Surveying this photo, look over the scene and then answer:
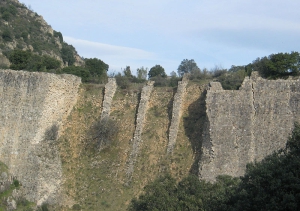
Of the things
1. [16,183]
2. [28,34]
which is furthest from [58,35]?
[16,183]

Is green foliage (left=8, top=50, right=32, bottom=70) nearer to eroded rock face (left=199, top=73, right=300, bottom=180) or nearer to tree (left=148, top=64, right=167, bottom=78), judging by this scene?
tree (left=148, top=64, right=167, bottom=78)

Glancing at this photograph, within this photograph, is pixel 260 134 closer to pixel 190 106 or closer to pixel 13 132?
pixel 190 106

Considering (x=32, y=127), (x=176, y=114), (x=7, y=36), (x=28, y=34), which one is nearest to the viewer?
(x=32, y=127)

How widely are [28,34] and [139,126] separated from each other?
47.4 meters

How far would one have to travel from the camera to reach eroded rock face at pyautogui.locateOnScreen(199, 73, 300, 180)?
27406 millimetres

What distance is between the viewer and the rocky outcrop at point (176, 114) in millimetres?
31812

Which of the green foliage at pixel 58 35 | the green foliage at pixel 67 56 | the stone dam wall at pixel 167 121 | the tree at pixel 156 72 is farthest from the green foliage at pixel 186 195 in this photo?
the green foliage at pixel 58 35

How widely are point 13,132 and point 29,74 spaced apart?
3842 mm

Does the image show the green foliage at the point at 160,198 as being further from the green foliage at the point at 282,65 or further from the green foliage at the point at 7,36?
the green foliage at the point at 7,36

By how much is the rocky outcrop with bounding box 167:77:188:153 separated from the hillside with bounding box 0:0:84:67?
37.0 meters

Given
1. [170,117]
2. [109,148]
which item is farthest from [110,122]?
[170,117]

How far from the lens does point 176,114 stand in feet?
108

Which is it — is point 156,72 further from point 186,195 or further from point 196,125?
point 186,195

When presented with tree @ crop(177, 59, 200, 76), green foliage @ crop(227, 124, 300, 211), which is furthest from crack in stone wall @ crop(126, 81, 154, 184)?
tree @ crop(177, 59, 200, 76)
